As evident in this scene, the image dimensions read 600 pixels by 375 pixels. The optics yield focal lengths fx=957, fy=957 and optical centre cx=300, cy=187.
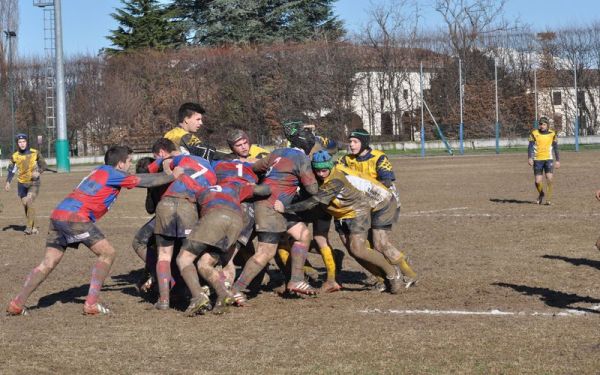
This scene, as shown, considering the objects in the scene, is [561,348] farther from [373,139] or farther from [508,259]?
[373,139]

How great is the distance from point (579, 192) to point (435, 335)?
54.2 ft

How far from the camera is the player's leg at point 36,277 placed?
31.2 feet

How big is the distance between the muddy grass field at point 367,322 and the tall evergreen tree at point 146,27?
166 feet

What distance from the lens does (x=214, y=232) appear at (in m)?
9.29

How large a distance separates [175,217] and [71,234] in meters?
1.03

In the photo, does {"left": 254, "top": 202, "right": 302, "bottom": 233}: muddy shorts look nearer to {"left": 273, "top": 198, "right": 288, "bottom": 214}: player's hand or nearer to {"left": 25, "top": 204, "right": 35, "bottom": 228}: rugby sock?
{"left": 273, "top": 198, "right": 288, "bottom": 214}: player's hand

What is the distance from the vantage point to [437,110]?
60.4 meters

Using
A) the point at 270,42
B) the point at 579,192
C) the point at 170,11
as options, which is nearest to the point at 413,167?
the point at 579,192

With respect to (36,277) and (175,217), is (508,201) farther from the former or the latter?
(36,277)

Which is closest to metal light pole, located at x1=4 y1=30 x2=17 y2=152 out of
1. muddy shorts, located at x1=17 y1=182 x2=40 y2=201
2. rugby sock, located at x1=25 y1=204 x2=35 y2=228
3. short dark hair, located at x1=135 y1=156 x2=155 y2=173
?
muddy shorts, located at x1=17 y1=182 x2=40 y2=201

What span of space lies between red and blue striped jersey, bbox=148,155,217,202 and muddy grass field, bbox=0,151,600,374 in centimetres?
121

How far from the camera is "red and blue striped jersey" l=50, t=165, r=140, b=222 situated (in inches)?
370

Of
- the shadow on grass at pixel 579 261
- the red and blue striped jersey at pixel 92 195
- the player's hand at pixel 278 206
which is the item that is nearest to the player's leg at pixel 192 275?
the red and blue striped jersey at pixel 92 195

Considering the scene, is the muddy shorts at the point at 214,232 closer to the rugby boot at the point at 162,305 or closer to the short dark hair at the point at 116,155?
the rugby boot at the point at 162,305
